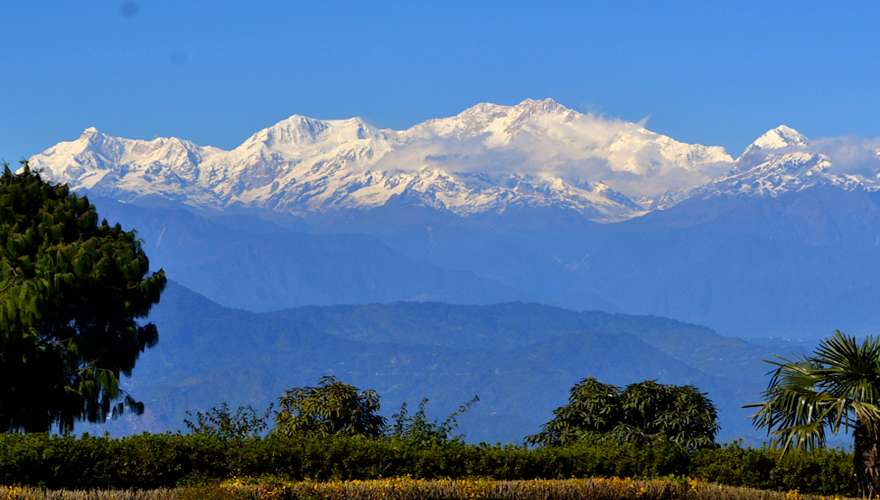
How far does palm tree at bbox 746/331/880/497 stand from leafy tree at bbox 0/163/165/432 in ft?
67.7

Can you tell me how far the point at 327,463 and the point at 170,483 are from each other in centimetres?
301

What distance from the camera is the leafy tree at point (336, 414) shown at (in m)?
32.4

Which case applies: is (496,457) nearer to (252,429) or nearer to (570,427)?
(570,427)

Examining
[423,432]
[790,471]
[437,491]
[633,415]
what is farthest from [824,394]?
[633,415]

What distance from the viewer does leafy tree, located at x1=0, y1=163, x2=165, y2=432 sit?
114 feet

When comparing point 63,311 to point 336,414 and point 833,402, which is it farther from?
point 833,402

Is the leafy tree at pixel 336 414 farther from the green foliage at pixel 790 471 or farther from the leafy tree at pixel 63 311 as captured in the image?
the green foliage at pixel 790 471

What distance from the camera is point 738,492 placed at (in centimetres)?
2312

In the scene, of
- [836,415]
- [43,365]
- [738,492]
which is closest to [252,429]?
[43,365]

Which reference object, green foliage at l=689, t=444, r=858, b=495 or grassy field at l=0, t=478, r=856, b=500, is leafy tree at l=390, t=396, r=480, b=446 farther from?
green foliage at l=689, t=444, r=858, b=495

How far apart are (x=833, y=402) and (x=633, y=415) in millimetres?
11195

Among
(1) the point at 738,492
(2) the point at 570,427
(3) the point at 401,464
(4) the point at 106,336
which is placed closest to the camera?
(1) the point at 738,492

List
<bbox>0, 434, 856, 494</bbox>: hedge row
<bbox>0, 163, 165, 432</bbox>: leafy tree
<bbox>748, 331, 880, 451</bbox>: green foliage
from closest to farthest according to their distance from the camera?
<bbox>748, 331, 880, 451</bbox>: green foliage → <bbox>0, 434, 856, 494</bbox>: hedge row → <bbox>0, 163, 165, 432</bbox>: leafy tree

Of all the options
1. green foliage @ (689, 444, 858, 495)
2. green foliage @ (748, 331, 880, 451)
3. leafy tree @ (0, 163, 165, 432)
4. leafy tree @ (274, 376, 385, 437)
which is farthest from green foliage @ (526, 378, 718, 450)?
leafy tree @ (0, 163, 165, 432)
